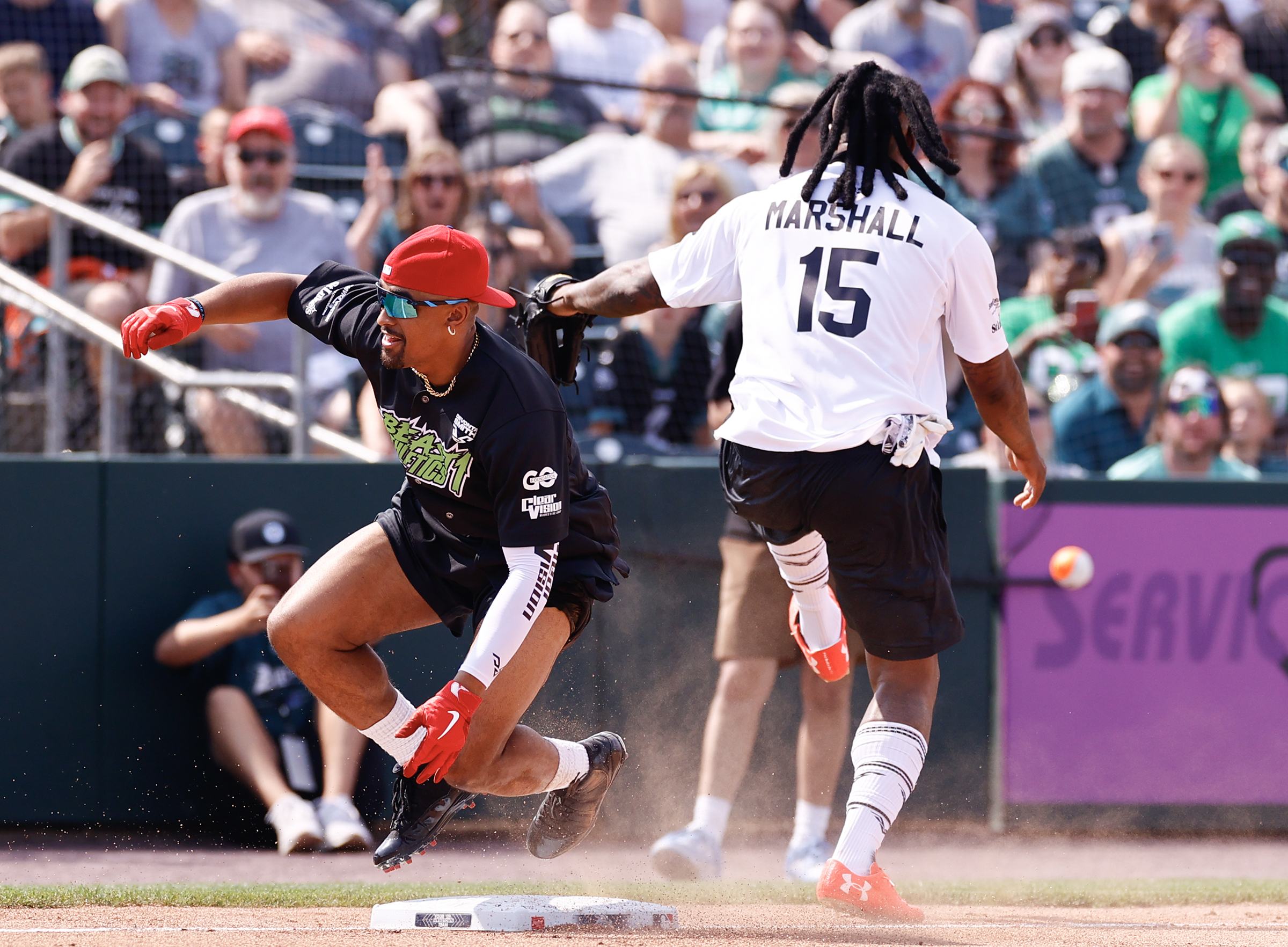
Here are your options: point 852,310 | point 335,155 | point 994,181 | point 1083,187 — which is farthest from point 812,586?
point 1083,187

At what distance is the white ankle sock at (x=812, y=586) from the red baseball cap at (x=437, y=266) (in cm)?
115

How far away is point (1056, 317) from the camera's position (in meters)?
→ 8.69

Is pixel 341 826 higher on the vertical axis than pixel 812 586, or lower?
lower

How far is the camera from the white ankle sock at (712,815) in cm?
595

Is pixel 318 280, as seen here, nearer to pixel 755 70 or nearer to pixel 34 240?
pixel 34 240

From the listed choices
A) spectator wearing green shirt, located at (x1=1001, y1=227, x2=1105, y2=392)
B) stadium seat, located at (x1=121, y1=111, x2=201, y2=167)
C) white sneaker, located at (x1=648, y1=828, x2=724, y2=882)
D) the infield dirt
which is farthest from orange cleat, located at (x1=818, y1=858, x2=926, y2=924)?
stadium seat, located at (x1=121, y1=111, x2=201, y2=167)

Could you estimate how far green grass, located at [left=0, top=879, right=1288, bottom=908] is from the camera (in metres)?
5.15

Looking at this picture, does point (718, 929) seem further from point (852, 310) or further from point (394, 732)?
point (852, 310)

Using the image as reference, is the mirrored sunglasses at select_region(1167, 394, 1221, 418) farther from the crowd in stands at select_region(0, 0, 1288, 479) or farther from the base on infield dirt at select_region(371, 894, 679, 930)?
the base on infield dirt at select_region(371, 894, 679, 930)

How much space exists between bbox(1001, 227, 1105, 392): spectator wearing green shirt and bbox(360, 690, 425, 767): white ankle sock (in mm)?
4666

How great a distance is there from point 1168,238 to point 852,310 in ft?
19.6

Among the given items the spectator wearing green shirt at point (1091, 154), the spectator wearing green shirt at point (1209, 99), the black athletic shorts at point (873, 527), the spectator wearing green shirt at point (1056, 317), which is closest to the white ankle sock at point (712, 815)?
the black athletic shorts at point (873, 527)

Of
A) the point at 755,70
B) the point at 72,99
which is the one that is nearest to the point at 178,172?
the point at 72,99

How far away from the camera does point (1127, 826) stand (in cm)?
750
